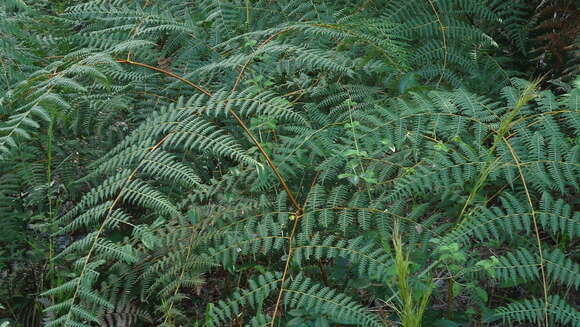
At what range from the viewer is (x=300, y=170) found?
248 cm

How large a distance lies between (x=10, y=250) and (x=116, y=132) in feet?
2.35

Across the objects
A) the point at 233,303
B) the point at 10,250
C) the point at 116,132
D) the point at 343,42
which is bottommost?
the point at 10,250

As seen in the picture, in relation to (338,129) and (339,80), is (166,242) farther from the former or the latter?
(339,80)

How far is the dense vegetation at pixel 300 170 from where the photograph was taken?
2.05 metres

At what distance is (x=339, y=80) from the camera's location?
2863mm

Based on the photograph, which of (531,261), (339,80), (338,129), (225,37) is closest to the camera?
(531,261)

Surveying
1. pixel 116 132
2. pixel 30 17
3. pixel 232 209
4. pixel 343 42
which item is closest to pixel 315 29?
pixel 343 42

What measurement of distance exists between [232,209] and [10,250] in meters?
1.11

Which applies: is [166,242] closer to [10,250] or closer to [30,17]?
[10,250]

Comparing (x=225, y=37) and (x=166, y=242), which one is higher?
(x=225, y=37)

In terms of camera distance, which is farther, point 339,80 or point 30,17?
point 30,17

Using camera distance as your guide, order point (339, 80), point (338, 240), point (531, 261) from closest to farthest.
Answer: point (531, 261), point (338, 240), point (339, 80)

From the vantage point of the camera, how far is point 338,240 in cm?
224

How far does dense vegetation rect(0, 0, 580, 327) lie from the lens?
2055 millimetres
